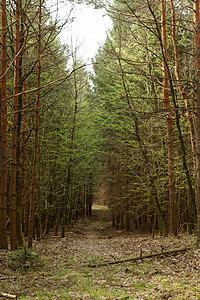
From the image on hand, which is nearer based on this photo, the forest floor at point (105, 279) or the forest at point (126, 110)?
the forest floor at point (105, 279)

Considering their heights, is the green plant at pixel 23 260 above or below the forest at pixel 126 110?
below

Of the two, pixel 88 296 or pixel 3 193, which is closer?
pixel 88 296

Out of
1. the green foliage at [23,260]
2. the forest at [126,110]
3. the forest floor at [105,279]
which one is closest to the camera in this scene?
the forest floor at [105,279]

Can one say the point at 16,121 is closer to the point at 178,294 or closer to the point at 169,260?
the point at 169,260

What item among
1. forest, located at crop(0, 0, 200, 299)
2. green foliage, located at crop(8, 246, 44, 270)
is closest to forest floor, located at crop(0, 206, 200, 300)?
green foliage, located at crop(8, 246, 44, 270)

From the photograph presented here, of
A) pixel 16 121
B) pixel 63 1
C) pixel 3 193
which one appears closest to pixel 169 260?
pixel 3 193

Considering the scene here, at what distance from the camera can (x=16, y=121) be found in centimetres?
846

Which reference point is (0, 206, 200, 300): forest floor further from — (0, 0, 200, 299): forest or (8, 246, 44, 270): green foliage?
(0, 0, 200, 299): forest

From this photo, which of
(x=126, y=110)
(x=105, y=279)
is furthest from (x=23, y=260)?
(x=126, y=110)

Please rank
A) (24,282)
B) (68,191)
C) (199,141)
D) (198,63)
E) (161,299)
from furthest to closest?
(68,191) → (198,63) → (199,141) → (24,282) → (161,299)

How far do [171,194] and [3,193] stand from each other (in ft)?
19.0

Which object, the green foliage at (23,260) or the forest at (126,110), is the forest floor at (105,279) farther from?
the forest at (126,110)

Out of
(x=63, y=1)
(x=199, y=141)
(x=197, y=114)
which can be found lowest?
(x=199, y=141)

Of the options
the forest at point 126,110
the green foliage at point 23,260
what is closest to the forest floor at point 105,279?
the green foliage at point 23,260
